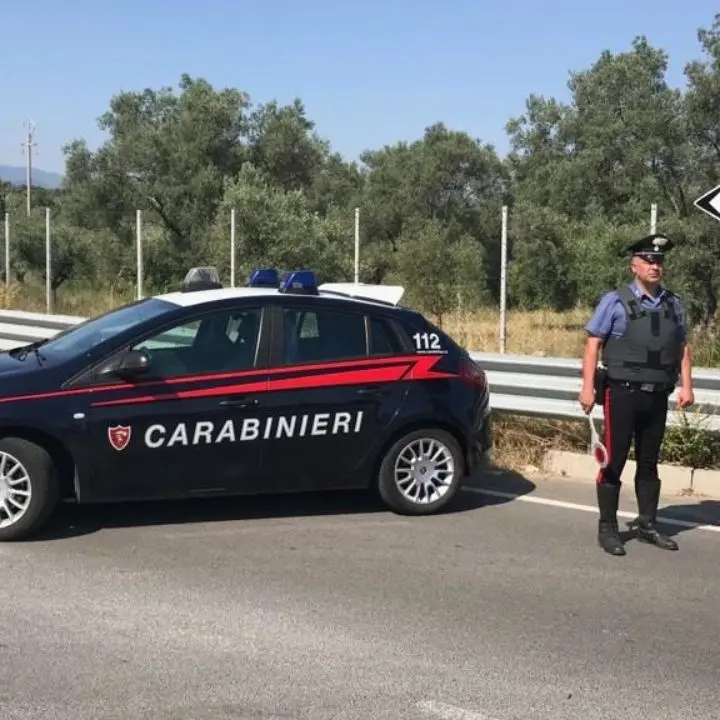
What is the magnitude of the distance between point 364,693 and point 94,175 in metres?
32.7

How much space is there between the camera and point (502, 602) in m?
5.00

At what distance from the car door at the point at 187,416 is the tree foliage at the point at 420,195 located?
11.2 m

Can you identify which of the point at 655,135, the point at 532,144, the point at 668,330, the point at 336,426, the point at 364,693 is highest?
the point at 532,144

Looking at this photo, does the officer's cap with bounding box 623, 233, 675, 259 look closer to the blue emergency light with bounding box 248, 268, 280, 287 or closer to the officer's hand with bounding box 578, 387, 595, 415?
Answer: the officer's hand with bounding box 578, 387, 595, 415

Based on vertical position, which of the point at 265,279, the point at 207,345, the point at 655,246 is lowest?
the point at 207,345

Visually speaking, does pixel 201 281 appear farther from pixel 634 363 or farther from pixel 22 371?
pixel 634 363

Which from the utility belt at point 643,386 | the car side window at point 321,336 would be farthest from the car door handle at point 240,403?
the utility belt at point 643,386

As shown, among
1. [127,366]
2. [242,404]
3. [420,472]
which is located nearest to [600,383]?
[420,472]

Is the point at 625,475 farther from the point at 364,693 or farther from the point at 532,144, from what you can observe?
the point at 532,144

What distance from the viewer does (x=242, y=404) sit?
20.3 feet

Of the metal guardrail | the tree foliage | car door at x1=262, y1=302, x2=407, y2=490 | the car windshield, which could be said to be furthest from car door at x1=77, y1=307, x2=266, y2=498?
the tree foliage

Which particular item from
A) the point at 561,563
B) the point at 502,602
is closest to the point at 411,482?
the point at 561,563

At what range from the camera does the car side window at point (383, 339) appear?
6.70 m

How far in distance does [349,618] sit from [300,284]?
2.77 metres
